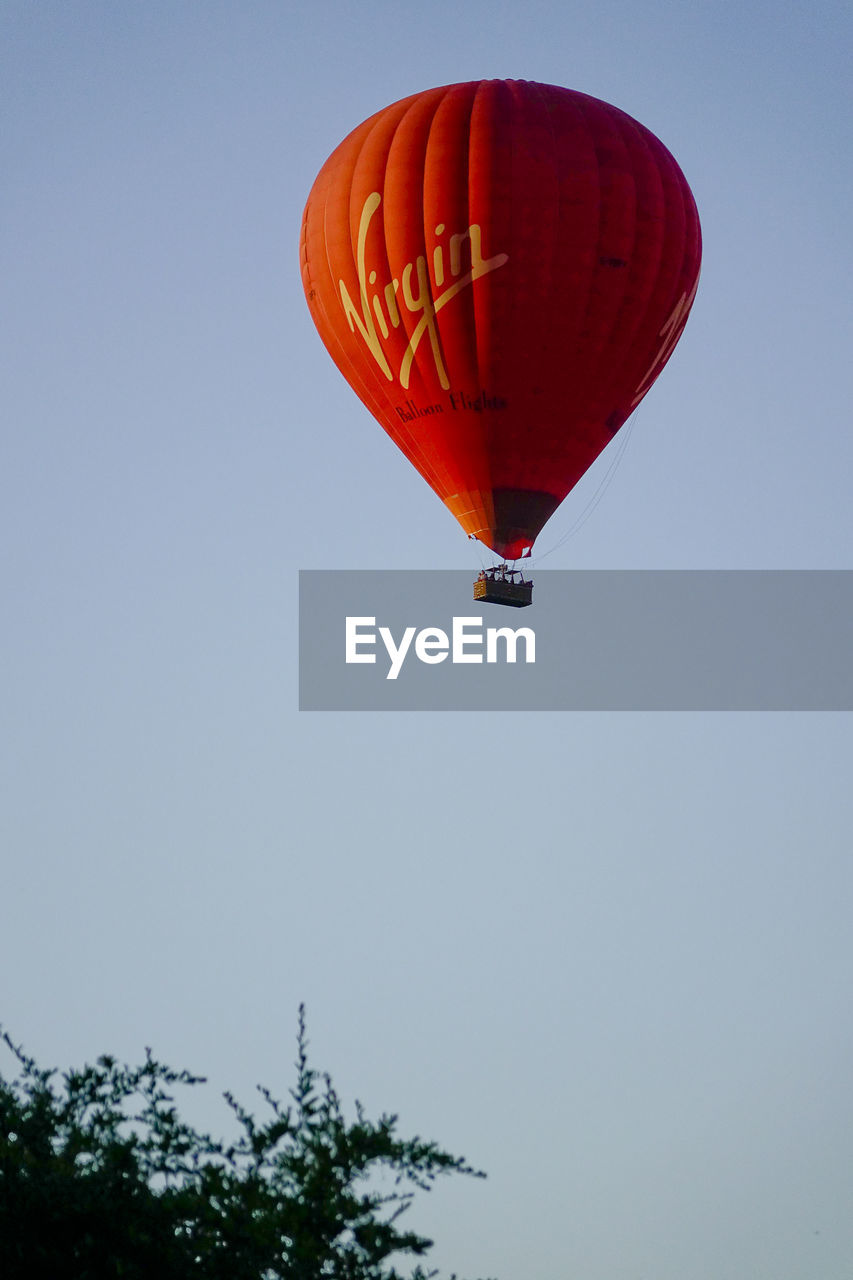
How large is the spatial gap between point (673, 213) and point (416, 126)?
5554mm

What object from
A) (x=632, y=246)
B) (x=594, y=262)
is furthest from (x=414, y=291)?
(x=632, y=246)

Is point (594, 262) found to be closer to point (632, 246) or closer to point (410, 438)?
point (632, 246)

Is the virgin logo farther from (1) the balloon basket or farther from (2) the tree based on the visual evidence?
(2) the tree

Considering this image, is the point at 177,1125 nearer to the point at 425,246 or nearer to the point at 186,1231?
the point at 186,1231

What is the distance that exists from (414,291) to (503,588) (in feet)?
20.4

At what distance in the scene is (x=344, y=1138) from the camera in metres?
33.3

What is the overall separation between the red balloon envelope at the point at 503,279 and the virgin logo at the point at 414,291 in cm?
4

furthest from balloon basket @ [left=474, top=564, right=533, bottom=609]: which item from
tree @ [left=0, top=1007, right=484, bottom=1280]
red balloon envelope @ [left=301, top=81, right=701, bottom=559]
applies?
tree @ [left=0, top=1007, right=484, bottom=1280]

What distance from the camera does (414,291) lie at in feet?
177

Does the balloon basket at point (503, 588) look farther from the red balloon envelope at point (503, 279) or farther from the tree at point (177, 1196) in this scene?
the tree at point (177, 1196)

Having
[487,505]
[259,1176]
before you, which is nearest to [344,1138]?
[259,1176]

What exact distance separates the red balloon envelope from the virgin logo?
4 cm

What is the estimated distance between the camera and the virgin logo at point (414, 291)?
5359 cm

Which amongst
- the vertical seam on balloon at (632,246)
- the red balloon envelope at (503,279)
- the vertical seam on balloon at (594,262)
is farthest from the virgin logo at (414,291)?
the vertical seam on balloon at (632,246)
